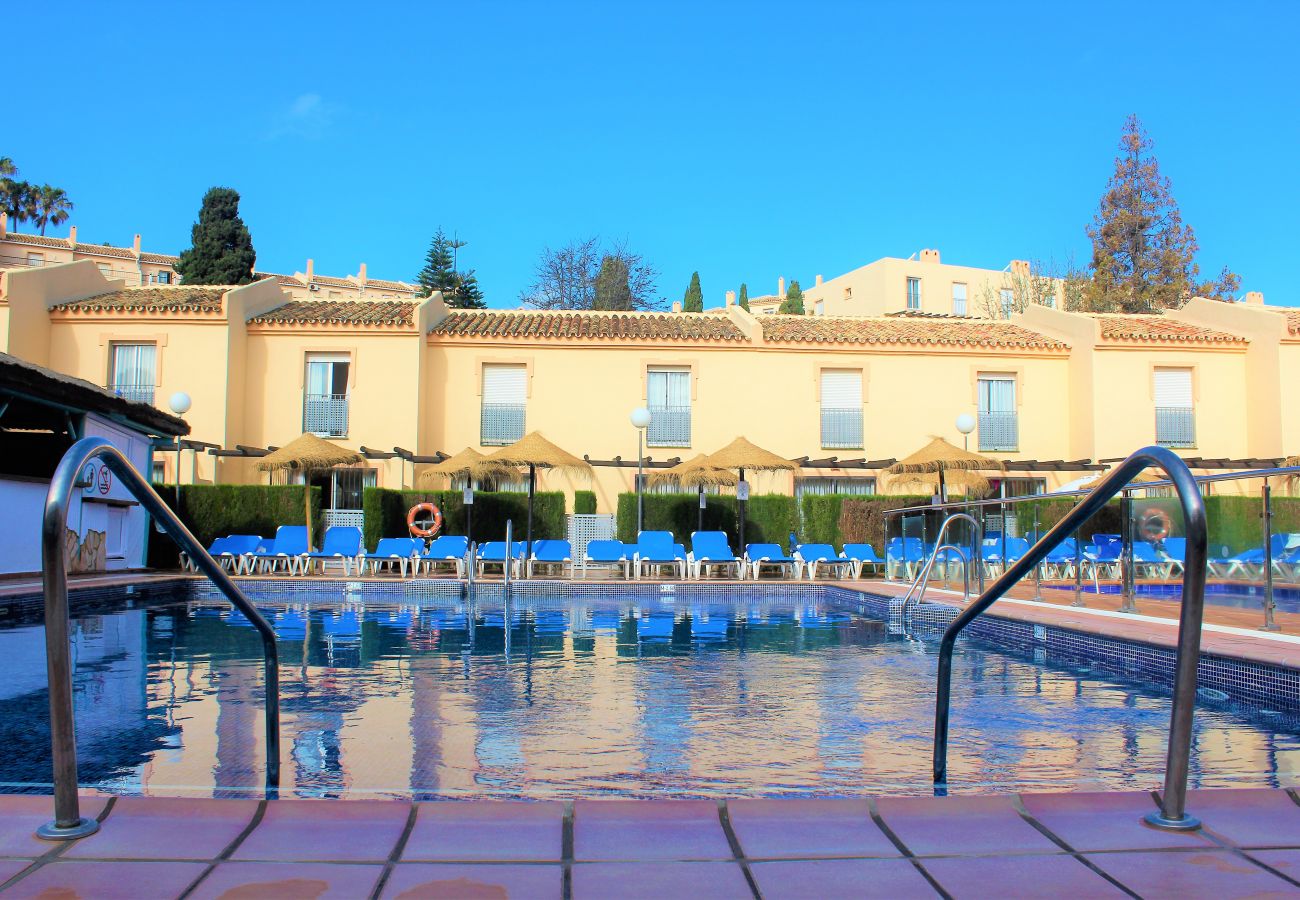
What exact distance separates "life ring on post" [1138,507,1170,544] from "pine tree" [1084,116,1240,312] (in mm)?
30824

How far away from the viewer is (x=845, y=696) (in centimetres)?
657

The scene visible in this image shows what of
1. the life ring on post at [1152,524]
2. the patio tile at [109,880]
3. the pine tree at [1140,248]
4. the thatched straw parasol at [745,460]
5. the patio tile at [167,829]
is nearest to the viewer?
the patio tile at [109,880]

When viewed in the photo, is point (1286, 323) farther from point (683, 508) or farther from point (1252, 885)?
point (1252, 885)

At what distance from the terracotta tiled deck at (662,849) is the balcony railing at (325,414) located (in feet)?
70.8

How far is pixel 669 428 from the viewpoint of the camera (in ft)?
81.4

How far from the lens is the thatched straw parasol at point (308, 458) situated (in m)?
19.9

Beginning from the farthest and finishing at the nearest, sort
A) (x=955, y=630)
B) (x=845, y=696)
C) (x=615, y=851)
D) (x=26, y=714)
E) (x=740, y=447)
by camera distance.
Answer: (x=740, y=447), (x=845, y=696), (x=26, y=714), (x=955, y=630), (x=615, y=851)

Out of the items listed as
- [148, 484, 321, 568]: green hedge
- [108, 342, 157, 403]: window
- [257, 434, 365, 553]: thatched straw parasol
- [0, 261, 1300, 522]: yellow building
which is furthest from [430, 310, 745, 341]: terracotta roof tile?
[108, 342, 157, 403]: window

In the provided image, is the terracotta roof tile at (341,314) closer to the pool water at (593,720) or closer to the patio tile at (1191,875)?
the pool water at (593,720)

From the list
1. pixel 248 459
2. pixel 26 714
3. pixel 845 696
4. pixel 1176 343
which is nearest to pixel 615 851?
pixel 845 696

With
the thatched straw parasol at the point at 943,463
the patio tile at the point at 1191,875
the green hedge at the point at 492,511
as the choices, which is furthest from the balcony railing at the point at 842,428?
the patio tile at the point at 1191,875

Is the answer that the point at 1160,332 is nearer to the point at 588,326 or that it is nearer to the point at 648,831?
the point at 588,326

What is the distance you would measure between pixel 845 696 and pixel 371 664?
3.62 metres

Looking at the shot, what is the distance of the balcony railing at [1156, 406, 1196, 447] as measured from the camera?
997 inches
